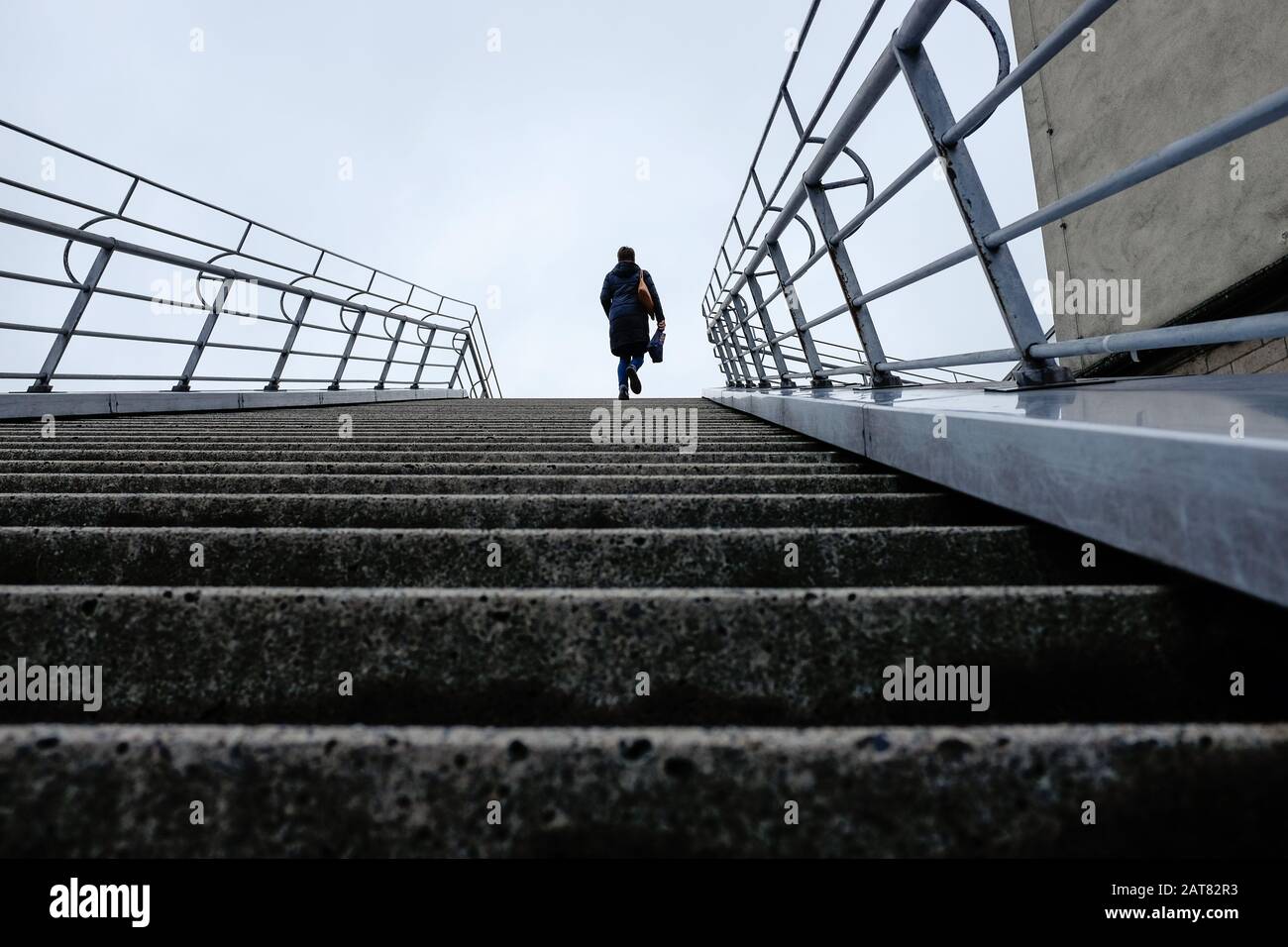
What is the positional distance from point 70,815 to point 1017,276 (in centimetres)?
227

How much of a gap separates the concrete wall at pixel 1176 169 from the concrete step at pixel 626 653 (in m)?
4.52

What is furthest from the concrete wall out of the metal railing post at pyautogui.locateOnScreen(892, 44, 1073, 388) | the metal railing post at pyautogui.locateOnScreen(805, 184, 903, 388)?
the metal railing post at pyautogui.locateOnScreen(892, 44, 1073, 388)

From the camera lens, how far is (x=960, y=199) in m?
2.00

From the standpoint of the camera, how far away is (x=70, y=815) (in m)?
0.67

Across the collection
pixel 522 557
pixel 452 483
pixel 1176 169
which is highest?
pixel 1176 169

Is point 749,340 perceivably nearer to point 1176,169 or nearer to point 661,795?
point 1176,169

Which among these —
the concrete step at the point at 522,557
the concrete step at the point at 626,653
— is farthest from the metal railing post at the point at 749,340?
the concrete step at the point at 626,653

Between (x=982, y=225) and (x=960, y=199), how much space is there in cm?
11

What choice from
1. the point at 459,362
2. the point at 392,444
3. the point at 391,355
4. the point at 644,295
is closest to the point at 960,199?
the point at 392,444

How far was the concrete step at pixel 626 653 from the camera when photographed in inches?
35.2

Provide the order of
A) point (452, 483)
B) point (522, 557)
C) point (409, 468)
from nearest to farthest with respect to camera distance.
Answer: point (522, 557) < point (452, 483) < point (409, 468)

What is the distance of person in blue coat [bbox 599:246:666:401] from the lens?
682 centimetres
